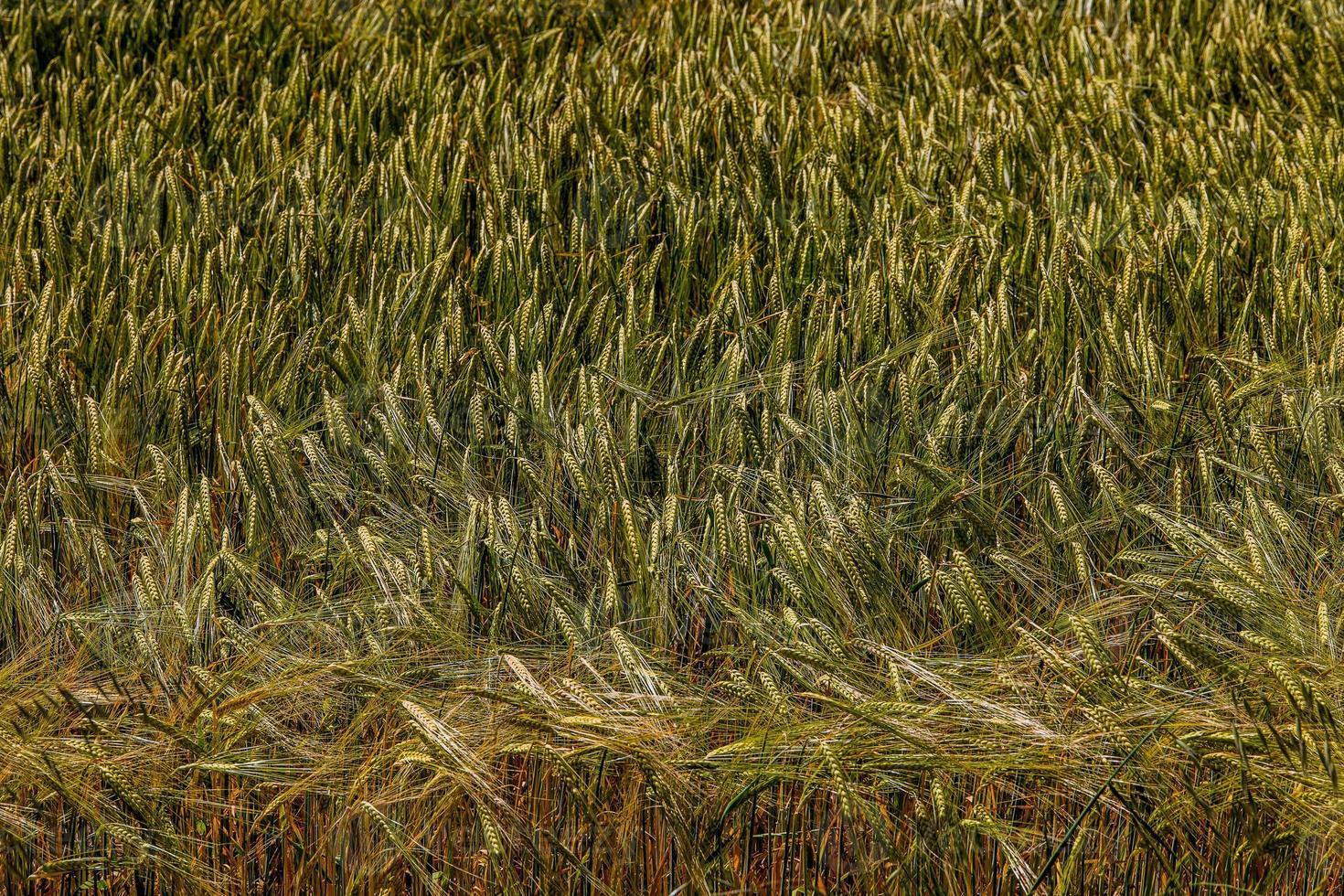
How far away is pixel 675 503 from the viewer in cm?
151

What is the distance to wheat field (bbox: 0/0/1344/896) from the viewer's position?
134 centimetres

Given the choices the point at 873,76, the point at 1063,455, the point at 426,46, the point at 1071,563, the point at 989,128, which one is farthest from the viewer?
the point at 426,46

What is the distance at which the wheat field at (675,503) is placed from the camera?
4.39ft

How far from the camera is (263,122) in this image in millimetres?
2785

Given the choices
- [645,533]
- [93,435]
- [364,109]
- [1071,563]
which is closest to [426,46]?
[364,109]

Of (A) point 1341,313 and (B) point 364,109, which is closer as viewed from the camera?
(A) point 1341,313

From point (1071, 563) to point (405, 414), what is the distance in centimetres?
85

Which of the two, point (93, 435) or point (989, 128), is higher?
point (989, 128)

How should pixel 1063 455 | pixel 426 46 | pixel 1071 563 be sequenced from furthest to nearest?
pixel 426 46, pixel 1063 455, pixel 1071 563

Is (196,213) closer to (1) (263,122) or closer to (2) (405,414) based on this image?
(1) (263,122)

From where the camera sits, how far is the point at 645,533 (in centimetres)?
164

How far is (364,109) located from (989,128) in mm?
1245

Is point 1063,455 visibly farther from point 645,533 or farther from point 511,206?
point 511,206

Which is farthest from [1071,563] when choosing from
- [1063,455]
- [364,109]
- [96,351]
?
[364,109]
